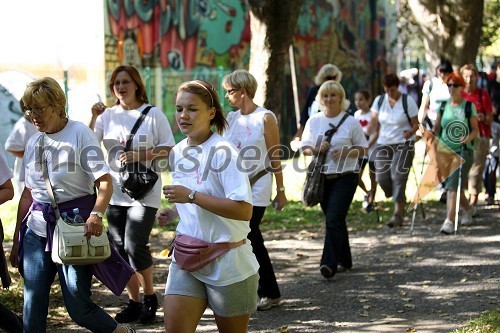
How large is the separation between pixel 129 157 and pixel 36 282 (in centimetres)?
181

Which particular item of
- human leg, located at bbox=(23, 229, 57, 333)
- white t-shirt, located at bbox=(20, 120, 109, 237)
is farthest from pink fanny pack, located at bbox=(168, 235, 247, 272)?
human leg, located at bbox=(23, 229, 57, 333)

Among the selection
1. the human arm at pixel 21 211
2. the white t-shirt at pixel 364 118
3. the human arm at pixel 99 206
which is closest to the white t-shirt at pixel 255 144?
the human arm at pixel 99 206

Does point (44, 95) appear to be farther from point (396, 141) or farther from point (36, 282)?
point (396, 141)

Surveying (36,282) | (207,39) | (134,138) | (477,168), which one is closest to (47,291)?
(36,282)

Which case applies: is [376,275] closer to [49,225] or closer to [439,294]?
[439,294]

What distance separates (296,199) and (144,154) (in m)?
7.86

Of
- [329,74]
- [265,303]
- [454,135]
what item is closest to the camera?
[265,303]

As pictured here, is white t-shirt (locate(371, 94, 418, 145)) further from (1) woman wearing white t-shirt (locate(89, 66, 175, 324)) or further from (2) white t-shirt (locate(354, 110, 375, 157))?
(1) woman wearing white t-shirt (locate(89, 66, 175, 324))

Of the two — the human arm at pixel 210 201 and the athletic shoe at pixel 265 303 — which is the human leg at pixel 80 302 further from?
the athletic shoe at pixel 265 303

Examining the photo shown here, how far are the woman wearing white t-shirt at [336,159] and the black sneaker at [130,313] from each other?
211 cm

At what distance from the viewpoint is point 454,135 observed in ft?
38.0

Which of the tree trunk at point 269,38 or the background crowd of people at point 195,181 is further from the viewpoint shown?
the tree trunk at point 269,38

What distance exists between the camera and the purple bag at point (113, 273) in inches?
232

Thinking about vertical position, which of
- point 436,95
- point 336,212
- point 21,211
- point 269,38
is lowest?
point 336,212
